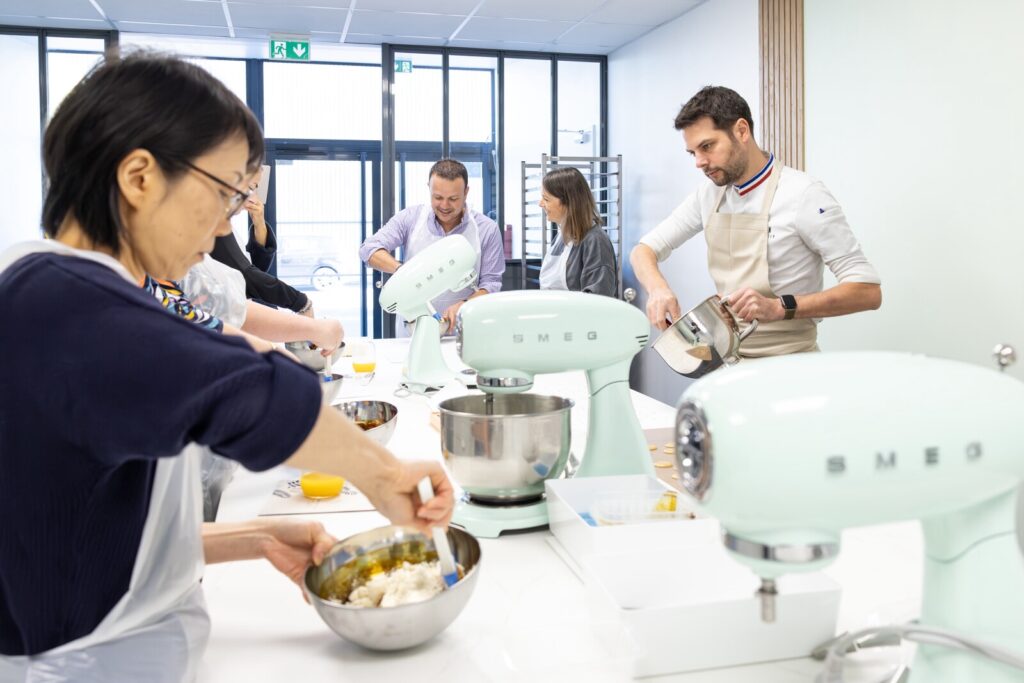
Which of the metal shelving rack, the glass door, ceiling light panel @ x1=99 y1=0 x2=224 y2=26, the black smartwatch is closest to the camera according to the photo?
the black smartwatch

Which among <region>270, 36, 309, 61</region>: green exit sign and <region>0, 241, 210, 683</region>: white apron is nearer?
<region>0, 241, 210, 683</region>: white apron

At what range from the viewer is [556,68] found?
6.32 m

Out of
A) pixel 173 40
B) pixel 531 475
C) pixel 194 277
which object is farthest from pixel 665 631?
pixel 173 40

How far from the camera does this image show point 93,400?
26.7 inches

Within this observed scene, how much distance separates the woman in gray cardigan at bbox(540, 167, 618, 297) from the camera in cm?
417

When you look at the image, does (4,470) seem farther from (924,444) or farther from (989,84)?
(989,84)

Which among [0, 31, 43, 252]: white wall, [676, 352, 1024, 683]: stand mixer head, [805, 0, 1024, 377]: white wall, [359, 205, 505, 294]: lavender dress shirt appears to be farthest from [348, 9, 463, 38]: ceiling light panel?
[676, 352, 1024, 683]: stand mixer head

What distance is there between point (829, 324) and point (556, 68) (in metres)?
3.54

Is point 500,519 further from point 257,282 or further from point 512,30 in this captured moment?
point 512,30

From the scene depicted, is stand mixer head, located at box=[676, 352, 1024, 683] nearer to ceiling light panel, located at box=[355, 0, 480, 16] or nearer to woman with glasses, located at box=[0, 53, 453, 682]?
woman with glasses, located at box=[0, 53, 453, 682]

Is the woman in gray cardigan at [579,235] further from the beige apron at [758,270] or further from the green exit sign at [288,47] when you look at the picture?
the green exit sign at [288,47]

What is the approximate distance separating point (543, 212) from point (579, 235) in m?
1.41

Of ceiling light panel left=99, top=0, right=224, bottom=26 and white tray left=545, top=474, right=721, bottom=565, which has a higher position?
ceiling light panel left=99, top=0, right=224, bottom=26

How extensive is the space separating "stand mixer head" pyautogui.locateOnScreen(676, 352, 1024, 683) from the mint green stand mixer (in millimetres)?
707
